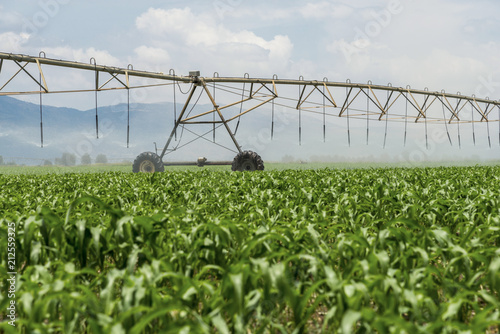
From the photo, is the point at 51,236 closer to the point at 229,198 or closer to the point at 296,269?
the point at 296,269

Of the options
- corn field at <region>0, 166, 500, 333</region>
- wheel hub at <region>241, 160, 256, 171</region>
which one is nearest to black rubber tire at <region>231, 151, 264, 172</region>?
wheel hub at <region>241, 160, 256, 171</region>

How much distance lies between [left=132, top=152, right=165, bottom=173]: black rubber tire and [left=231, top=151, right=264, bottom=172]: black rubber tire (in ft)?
11.3

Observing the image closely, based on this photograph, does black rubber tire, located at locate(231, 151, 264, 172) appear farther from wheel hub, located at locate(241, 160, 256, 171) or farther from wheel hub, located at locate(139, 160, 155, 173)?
wheel hub, located at locate(139, 160, 155, 173)

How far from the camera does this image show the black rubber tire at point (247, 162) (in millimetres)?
19156

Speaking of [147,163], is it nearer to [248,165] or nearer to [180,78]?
[180,78]

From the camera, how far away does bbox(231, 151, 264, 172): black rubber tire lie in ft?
62.8

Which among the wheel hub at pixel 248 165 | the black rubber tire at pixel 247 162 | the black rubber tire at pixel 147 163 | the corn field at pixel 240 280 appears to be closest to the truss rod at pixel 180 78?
the black rubber tire at pixel 147 163

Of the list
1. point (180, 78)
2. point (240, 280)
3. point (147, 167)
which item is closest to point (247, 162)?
point (147, 167)

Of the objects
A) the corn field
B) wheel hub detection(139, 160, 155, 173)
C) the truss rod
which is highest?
the truss rod

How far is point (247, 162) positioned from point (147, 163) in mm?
4599

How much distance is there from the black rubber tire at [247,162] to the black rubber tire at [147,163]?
3.46 metres

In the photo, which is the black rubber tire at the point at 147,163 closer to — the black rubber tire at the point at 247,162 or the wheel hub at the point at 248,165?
the black rubber tire at the point at 247,162

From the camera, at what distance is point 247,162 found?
1927 cm

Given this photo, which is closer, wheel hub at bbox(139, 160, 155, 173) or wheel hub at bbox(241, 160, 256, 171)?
wheel hub at bbox(139, 160, 155, 173)
